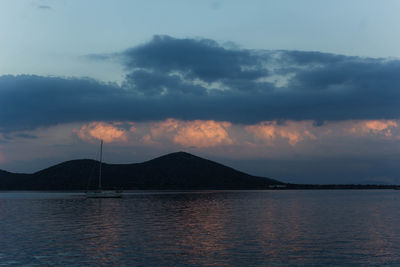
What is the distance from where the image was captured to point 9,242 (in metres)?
45.8

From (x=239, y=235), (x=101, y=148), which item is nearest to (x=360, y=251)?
(x=239, y=235)

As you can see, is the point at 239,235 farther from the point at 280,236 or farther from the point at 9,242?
the point at 9,242

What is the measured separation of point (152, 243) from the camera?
4534cm

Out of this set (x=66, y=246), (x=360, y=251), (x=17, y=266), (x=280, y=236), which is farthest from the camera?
(x=280, y=236)

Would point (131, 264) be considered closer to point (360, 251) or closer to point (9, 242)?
point (9, 242)

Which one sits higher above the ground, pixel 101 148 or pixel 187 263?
pixel 101 148

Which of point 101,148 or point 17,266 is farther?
point 101,148

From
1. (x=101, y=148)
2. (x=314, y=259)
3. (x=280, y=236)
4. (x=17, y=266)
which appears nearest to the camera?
(x=17, y=266)

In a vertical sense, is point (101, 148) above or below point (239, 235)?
above

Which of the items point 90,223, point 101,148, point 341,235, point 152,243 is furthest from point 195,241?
point 101,148

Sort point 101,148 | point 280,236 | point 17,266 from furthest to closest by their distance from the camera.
Answer: point 101,148
point 280,236
point 17,266

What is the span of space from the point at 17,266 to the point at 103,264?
6.58 metres

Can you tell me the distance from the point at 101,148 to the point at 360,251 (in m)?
139

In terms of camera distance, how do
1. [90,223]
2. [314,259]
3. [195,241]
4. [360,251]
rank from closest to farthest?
[314,259] → [360,251] → [195,241] → [90,223]
